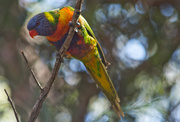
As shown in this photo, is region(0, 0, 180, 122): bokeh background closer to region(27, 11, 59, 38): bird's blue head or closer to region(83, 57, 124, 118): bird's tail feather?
region(83, 57, 124, 118): bird's tail feather

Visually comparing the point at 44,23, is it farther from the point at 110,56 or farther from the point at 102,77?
the point at 110,56

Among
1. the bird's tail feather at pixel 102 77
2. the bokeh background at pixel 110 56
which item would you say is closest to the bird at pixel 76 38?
the bird's tail feather at pixel 102 77

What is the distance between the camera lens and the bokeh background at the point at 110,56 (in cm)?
267

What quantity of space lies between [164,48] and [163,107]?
88 cm

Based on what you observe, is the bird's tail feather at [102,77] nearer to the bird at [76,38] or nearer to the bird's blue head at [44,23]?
the bird at [76,38]

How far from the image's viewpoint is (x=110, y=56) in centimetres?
282

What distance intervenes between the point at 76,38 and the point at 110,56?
1.03m

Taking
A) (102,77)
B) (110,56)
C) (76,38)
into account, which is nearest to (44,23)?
(76,38)

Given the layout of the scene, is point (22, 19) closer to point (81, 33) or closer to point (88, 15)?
point (88, 15)

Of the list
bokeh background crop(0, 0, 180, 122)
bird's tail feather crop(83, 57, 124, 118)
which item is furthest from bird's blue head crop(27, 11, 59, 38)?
bokeh background crop(0, 0, 180, 122)

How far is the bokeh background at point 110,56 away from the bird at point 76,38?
0.60m

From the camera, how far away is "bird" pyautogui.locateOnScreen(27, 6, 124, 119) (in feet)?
5.99

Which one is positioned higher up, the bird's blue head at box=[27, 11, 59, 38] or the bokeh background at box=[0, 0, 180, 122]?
the bird's blue head at box=[27, 11, 59, 38]

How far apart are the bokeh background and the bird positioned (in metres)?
0.60
